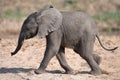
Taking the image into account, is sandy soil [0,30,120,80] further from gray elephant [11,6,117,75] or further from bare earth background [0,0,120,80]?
gray elephant [11,6,117,75]

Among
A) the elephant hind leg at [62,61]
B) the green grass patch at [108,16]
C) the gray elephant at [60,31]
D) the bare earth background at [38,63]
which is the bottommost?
the green grass patch at [108,16]

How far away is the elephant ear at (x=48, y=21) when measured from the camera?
33.8ft

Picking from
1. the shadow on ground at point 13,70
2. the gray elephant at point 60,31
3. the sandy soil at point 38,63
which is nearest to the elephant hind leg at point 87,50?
the gray elephant at point 60,31

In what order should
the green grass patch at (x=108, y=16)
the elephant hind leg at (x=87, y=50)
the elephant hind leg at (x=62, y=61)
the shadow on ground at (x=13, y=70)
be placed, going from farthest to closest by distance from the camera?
the green grass patch at (x=108, y=16)
the shadow on ground at (x=13, y=70)
the elephant hind leg at (x=62, y=61)
the elephant hind leg at (x=87, y=50)

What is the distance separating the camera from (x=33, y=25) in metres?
10.4

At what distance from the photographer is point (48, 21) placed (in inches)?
409

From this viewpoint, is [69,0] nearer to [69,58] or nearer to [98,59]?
[69,58]

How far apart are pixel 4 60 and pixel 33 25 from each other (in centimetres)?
218

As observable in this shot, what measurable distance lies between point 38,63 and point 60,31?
178 centimetres

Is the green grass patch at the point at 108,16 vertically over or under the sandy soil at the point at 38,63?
under

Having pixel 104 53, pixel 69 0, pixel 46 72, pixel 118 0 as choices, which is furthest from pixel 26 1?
pixel 46 72

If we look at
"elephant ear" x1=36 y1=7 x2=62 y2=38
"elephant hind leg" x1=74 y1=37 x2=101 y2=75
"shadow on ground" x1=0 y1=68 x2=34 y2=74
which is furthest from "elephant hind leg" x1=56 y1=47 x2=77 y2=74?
"shadow on ground" x1=0 y1=68 x2=34 y2=74

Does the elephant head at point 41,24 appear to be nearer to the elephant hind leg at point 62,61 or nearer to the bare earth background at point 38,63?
the elephant hind leg at point 62,61

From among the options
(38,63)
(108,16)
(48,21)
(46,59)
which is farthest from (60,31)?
(108,16)
